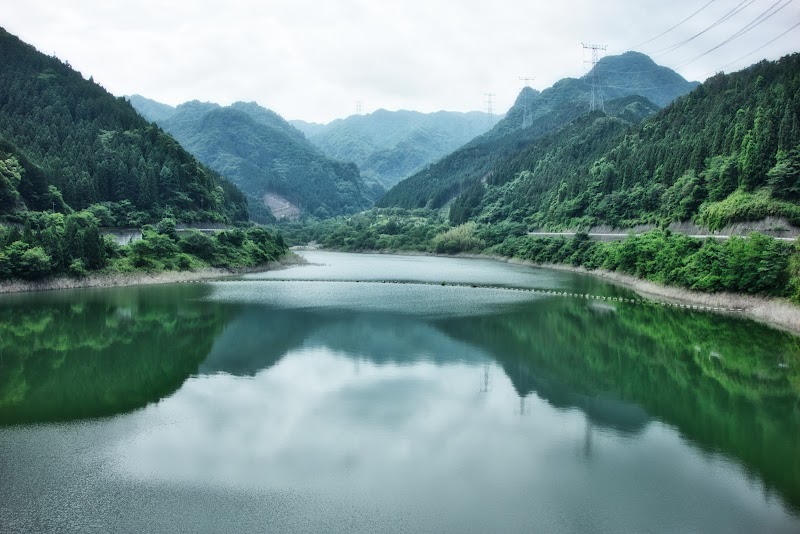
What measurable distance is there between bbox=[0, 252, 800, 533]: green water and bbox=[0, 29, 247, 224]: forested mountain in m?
25.7

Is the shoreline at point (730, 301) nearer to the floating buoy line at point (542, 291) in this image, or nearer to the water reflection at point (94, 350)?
the floating buoy line at point (542, 291)

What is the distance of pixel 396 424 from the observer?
15.3 m

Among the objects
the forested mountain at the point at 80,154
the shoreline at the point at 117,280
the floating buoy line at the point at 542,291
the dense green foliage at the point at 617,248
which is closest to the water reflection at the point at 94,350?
the shoreline at the point at 117,280

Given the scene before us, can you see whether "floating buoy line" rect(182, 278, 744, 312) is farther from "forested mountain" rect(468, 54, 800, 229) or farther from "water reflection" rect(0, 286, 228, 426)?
"water reflection" rect(0, 286, 228, 426)

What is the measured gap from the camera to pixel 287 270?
65625 millimetres

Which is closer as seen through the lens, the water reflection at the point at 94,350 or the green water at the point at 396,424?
the green water at the point at 396,424

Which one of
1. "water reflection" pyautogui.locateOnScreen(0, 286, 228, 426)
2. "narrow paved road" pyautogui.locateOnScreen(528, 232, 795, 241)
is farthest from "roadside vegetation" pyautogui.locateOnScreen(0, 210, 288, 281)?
"narrow paved road" pyautogui.locateOnScreen(528, 232, 795, 241)

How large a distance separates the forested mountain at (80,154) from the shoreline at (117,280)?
9.36 metres

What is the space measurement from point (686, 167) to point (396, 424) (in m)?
54.4

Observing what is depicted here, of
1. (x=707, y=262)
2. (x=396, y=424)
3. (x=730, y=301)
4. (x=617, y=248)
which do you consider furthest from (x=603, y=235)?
(x=396, y=424)

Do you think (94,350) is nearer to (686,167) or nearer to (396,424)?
(396,424)

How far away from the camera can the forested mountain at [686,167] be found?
1695 inches

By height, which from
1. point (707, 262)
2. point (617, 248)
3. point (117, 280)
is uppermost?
point (617, 248)

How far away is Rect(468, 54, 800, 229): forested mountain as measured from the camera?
43062 mm
